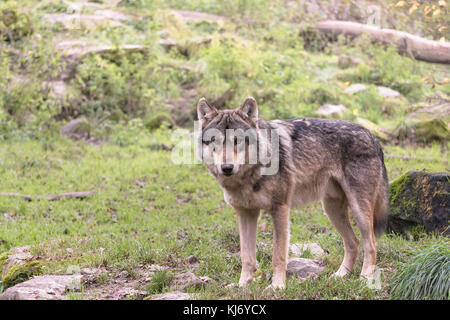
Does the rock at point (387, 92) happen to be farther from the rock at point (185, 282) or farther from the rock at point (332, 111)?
the rock at point (185, 282)

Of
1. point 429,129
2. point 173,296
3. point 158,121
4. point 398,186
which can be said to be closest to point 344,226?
point 398,186

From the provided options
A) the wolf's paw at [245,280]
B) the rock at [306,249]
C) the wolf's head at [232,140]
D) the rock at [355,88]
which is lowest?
the rock at [306,249]

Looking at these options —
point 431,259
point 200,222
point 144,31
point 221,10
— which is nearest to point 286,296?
point 431,259

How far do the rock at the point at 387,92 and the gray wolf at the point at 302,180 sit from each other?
9.63 m

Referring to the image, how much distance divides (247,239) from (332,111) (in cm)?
857

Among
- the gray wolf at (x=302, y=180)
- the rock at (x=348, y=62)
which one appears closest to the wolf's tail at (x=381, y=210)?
the gray wolf at (x=302, y=180)

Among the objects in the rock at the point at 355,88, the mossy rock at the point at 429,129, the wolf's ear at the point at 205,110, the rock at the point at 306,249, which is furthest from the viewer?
the rock at the point at 355,88

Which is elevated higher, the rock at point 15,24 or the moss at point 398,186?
the rock at point 15,24

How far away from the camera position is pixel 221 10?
856 inches

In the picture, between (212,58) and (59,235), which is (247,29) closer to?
(212,58)

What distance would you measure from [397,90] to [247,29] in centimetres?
638

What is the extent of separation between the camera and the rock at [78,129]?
43.7 ft

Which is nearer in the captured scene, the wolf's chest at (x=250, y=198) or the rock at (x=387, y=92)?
the wolf's chest at (x=250, y=198)

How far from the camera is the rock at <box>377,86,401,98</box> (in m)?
15.1
